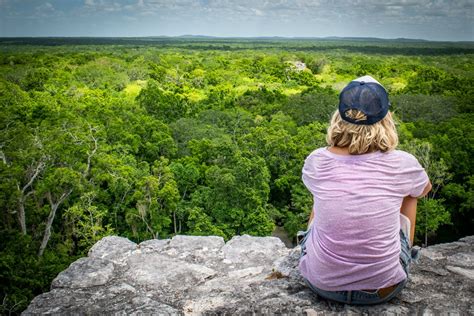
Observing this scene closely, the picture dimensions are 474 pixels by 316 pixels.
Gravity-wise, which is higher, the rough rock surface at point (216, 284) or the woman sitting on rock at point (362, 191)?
the woman sitting on rock at point (362, 191)

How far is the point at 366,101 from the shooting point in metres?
2.50

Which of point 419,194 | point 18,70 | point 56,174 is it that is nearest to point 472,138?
point 56,174

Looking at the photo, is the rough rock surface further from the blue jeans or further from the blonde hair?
the blonde hair

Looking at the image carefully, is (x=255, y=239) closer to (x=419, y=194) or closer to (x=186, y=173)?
(x=419, y=194)

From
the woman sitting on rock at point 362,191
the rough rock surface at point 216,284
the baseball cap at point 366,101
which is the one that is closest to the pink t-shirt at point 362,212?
the woman sitting on rock at point 362,191

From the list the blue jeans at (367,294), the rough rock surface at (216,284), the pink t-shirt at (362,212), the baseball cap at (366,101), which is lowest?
the rough rock surface at (216,284)

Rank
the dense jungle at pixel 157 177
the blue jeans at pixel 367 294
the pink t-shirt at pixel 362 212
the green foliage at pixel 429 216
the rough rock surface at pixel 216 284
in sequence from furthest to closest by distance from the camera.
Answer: the green foliage at pixel 429 216
the dense jungle at pixel 157 177
the rough rock surface at pixel 216 284
the blue jeans at pixel 367 294
the pink t-shirt at pixel 362 212

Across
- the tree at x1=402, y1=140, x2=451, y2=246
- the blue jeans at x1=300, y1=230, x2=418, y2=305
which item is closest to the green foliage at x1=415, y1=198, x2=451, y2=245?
the tree at x1=402, y1=140, x2=451, y2=246

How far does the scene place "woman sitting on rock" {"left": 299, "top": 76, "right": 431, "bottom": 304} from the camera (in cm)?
251

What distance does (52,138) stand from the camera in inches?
684

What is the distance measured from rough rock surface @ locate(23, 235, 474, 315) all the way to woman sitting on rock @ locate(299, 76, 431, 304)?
0.37 m

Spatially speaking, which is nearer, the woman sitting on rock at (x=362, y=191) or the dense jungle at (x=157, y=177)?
the woman sitting on rock at (x=362, y=191)

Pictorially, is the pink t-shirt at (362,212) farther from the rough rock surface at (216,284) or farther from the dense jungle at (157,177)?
the dense jungle at (157,177)

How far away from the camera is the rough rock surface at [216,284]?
294 cm
